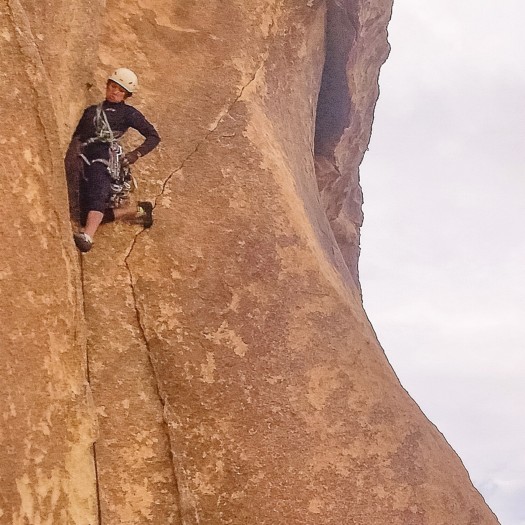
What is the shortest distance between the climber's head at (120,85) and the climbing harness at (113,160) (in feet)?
0.38

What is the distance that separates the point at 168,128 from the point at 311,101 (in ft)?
8.29

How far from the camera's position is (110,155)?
4559 mm

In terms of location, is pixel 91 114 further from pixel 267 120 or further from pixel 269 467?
pixel 269 467

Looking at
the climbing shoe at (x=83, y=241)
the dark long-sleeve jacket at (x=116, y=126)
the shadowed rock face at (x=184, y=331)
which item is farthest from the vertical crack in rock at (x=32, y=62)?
the dark long-sleeve jacket at (x=116, y=126)

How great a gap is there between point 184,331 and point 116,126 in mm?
1391

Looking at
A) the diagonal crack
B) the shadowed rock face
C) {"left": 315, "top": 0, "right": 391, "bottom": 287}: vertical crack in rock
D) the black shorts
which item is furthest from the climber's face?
{"left": 315, "top": 0, "right": 391, "bottom": 287}: vertical crack in rock

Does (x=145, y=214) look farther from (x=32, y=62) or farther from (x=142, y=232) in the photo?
(x=32, y=62)

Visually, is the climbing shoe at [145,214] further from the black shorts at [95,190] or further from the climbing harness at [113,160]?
the black shorts at [95,190]

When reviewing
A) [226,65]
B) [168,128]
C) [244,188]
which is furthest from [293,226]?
[226,65]

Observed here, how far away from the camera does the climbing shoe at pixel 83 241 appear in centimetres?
435

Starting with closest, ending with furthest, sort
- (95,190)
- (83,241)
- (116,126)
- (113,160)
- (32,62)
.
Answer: (32,62) → (83,241) → (95,190) → (113,160) → (116,126)

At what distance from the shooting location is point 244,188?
508 cm

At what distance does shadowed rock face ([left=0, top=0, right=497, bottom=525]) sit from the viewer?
11.7 feet

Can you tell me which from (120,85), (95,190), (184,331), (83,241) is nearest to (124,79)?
(120,85)
